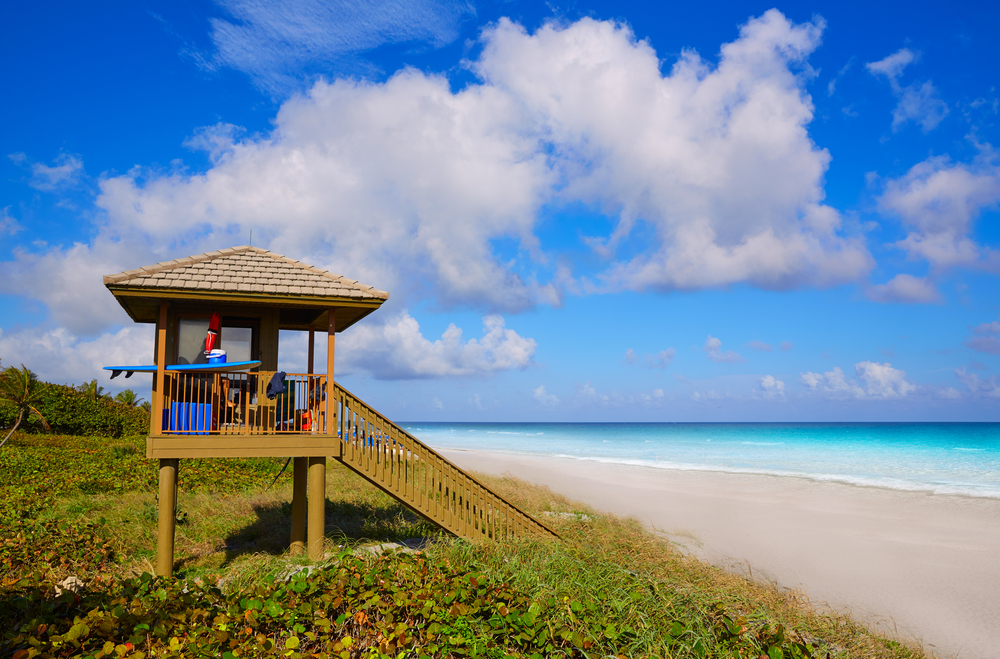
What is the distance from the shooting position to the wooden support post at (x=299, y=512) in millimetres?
11531

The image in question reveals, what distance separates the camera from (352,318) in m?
12.0

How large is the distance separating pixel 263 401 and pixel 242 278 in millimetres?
2150

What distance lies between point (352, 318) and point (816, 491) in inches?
894

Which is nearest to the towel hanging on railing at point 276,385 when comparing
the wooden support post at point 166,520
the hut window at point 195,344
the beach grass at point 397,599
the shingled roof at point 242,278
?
the shingled roof at point 242,278

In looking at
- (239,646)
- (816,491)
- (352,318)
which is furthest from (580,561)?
(816,491)

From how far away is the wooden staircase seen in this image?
1050 cm

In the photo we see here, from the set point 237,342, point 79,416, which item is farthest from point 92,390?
point 237,342

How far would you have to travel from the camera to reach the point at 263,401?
10.3 metres

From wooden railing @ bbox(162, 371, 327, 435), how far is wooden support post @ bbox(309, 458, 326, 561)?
2.32ft

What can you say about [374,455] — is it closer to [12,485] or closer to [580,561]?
[580,561]

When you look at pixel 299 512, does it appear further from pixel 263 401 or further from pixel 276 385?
pixel 276 385

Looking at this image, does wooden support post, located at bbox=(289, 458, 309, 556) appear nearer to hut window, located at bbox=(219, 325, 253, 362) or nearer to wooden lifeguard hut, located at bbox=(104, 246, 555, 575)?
wooden lifeguard hut, located at bbox=(104, 246, 555, 575)

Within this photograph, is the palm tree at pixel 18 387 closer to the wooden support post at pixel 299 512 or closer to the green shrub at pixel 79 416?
the green shrub at pixel 79 416

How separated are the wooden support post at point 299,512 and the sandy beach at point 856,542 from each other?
842 cm
